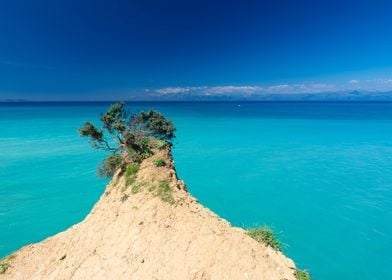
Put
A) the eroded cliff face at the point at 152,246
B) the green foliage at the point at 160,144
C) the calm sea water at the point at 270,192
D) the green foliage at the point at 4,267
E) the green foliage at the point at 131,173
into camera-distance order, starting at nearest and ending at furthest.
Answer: the eroded cliff face at the point at 152,246 < the green foliage at the point at 4,267 < the green foliage at the point at 131,173 < the green foliage at the point at 160,144 < the calm sea water at the point at 270,192

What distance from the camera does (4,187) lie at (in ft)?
124

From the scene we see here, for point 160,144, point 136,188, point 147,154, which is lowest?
point 136,188

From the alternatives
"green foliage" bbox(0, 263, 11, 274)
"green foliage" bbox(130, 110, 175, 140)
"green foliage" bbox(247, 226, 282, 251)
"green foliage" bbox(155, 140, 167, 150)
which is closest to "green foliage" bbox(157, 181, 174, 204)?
"green foliage" bbox(155, 140, 167, 150)

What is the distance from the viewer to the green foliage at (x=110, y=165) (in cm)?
2116

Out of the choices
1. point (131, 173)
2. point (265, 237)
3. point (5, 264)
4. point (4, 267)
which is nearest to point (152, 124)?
point (131, 173)

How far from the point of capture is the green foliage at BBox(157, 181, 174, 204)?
1702cm

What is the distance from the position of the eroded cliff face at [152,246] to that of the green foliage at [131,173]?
1.09ft

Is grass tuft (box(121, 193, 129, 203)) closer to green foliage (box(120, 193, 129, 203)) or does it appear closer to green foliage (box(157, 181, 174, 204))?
green foliage (box(120, 193, 129, 203))

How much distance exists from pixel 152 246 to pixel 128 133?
9386 mm

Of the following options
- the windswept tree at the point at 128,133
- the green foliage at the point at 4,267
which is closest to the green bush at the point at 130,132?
the windswept tree at the point at 128,133

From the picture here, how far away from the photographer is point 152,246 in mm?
15117

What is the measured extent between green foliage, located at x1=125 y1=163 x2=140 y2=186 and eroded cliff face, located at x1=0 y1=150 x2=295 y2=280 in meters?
0.33

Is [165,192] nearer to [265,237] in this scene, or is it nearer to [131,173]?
[131,173]

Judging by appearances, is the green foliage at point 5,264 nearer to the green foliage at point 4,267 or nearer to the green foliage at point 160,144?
the green foliage at point 4,267
